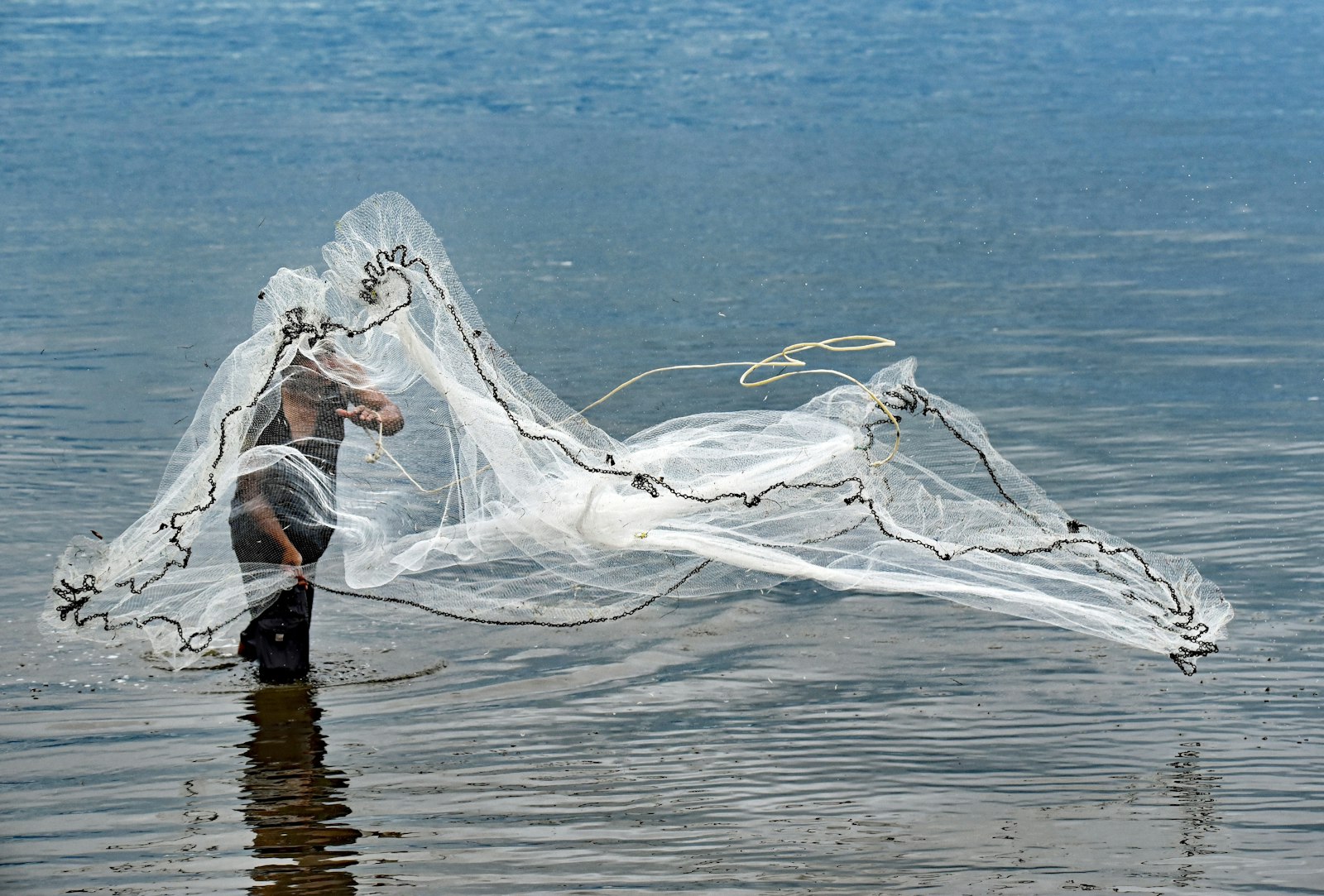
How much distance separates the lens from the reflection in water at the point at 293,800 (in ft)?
17.3

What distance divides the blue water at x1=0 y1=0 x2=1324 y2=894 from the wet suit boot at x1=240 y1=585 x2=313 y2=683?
11 cm

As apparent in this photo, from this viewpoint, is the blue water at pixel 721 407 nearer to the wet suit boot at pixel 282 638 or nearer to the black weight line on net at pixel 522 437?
the wet suit boot at pixel 282 638

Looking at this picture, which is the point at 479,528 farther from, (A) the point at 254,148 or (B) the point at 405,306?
(A) the point at 254,148

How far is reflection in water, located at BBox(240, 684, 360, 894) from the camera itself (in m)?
5.29

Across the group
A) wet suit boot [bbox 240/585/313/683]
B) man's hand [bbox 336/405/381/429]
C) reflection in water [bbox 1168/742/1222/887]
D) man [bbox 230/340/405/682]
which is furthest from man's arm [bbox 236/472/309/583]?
reflection in water [bbox 1168/742/1222/887]

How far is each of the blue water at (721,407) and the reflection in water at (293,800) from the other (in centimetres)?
2

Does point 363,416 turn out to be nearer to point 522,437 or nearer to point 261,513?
point 261,513

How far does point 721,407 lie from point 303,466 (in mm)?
5381

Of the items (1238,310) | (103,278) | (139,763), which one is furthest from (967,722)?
(103,278)

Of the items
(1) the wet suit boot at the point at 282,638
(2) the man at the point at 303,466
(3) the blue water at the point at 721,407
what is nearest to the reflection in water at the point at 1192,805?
(3) the blue water at the point at 721,407

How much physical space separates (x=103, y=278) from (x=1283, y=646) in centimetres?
1173

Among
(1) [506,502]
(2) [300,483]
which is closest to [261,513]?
(2) [300,483]

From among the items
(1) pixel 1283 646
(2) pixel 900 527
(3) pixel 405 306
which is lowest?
(1) pixel 1283 646

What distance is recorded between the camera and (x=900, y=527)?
6.20 metres
